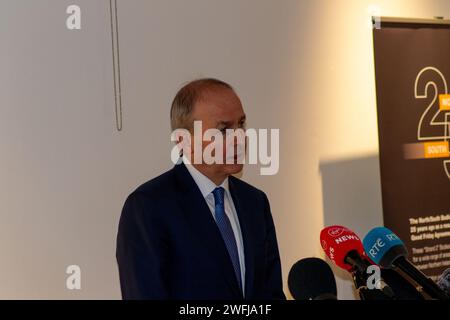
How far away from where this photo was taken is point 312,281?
1607 millimetres

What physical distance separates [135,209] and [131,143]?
134 centimetres

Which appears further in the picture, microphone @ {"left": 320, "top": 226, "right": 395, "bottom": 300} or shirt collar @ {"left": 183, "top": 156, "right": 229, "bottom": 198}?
shirt collar @ {"left": 183, "top": 156, "right": 229, "bottom": 198}

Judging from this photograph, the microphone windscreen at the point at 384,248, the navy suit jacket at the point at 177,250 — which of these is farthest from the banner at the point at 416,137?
the microphone windscreen at the point at 384,248

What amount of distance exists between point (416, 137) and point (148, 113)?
5.92 ft

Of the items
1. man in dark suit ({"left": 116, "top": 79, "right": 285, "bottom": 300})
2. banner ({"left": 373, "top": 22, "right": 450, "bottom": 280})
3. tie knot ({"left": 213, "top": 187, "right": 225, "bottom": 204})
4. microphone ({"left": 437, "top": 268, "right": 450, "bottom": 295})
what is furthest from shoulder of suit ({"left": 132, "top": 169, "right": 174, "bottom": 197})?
banner ({"left": 373, "top": 22, "right": 450, "bottom": 280})

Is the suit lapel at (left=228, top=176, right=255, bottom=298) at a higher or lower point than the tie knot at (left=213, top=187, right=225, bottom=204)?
lower

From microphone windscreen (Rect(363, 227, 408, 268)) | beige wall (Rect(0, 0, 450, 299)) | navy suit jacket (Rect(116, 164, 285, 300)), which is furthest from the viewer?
beige wall (Rect(0, 0, 450, 299))

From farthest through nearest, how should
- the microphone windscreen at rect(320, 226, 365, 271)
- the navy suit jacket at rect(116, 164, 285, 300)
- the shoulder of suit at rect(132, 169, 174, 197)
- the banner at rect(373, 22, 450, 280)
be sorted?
the banner at rect(373, 22, 450, 280) < the shoulder of suit at rect(132, 169, 174, 197) < the navy suit jacket at rect(116, 164, 285, 300) < the microphone windscreen at rect(320, 226, 365, 271)

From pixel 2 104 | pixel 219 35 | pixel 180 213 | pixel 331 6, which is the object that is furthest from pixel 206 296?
pixel 331 6

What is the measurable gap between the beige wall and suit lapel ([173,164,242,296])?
1171 mm

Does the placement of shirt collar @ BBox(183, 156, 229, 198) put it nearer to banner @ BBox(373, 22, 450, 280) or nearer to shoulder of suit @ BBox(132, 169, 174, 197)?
shoulder of suit @ BBox(132, 169, 174, 197)

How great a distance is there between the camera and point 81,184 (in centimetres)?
316

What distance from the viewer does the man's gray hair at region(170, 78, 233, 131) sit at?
224 cm
